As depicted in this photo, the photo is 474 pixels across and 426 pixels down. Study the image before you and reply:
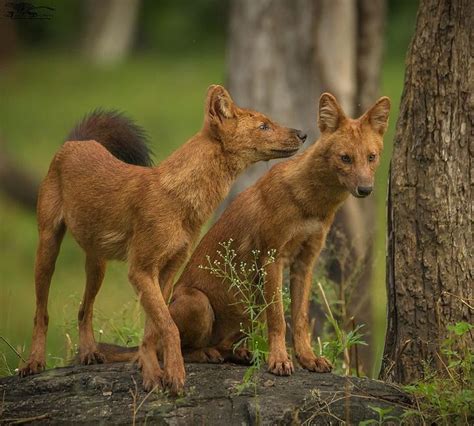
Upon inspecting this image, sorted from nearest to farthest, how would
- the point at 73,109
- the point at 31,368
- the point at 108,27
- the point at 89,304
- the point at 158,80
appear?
the point at 31,368 → the point at 89,304 → the point at 73,109 → the point at 158,80 → the point at 108,27

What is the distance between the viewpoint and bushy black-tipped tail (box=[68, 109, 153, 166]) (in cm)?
886

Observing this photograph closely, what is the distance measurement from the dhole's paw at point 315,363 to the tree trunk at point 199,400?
166mm

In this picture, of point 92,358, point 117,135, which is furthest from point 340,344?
point 117,135

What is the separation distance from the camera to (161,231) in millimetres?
7758

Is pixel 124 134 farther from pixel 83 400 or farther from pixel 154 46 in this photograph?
pixel 154 46

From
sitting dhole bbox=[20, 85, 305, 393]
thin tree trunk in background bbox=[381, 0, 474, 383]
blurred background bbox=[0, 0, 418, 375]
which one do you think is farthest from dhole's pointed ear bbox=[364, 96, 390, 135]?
blurred background bbox=[0, 0, 418, 375]

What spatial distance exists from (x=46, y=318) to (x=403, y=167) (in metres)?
2.37

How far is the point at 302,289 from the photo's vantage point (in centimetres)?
A: 824

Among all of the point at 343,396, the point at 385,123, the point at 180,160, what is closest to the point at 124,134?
the point at 180,160

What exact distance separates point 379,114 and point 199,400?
2108 mm

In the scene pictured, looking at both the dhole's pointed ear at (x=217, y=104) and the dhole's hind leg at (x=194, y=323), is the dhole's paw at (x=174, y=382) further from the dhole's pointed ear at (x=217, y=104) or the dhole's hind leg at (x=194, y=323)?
the dhole's pointed ear at (x=217, y=104)

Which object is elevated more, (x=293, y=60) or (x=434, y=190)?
(x=293, y=60)

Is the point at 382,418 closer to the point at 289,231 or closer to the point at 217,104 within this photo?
the point at 289,231

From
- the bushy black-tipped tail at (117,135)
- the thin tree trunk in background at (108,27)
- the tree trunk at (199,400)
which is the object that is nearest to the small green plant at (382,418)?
the tree trunk at (199,400)
